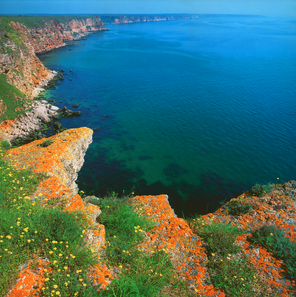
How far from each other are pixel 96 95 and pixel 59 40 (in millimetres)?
92847

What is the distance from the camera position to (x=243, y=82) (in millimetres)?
57656

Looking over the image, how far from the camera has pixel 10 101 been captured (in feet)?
107

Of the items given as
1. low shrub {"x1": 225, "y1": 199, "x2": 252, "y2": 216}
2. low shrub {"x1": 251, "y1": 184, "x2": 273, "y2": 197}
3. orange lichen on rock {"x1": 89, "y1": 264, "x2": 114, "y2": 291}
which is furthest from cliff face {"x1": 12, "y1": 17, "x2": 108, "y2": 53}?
low shrub {"x1": 251, "y1": 184, "x2": 273, "y2": 197}

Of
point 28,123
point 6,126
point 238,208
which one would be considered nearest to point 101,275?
point 238,208

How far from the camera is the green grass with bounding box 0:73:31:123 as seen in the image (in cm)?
3088

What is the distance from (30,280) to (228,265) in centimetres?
763

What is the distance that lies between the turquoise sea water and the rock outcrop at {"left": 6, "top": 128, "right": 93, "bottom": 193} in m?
6.21

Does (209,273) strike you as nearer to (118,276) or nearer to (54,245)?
(118,276)

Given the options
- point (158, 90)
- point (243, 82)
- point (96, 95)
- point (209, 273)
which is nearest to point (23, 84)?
point (96, 95)

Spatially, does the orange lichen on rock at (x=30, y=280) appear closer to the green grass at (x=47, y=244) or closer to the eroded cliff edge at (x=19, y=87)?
the green grass at (x=47, y=244)

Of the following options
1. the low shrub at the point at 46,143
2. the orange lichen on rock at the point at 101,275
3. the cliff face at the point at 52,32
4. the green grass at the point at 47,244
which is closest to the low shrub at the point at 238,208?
the orange lichen on rock at the point at 101,275

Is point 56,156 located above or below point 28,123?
above

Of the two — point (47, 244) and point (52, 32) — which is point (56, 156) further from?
point (52, 32)

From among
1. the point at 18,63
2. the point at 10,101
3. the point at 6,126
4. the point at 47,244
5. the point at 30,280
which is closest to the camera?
the point at 30,280
